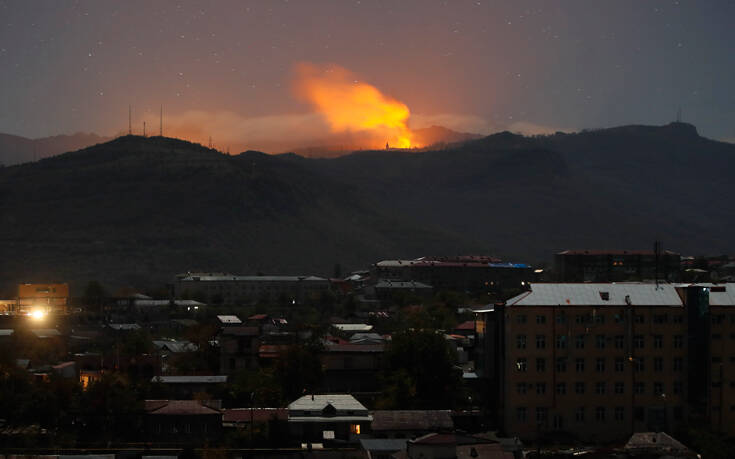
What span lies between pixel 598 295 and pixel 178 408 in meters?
18.9

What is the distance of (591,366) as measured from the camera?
56.5 meters

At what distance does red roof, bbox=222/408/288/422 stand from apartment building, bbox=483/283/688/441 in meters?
9.40

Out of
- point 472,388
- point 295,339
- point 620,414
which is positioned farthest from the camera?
point 295,339

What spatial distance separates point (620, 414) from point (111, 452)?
2120 cm

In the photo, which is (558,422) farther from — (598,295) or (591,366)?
(598,295)

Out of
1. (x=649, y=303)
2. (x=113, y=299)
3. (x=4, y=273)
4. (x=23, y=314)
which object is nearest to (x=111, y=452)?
(x=649, y=303)

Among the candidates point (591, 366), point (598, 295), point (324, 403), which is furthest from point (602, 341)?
point (324, 403)

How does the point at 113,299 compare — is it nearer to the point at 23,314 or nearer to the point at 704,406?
the point at 23,314

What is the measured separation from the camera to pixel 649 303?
189 feet

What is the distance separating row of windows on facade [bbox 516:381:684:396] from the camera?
5578 cm

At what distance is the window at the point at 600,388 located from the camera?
5615cm

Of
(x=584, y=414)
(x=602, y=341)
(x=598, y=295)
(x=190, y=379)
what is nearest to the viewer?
(x=584, y=414)

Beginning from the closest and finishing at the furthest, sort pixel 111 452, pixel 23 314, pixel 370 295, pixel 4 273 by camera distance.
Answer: pixel 111 452
pixel 23 314
pixel 370 295
pixel 4 273

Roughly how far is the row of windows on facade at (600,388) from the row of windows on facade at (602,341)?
1550 mm
